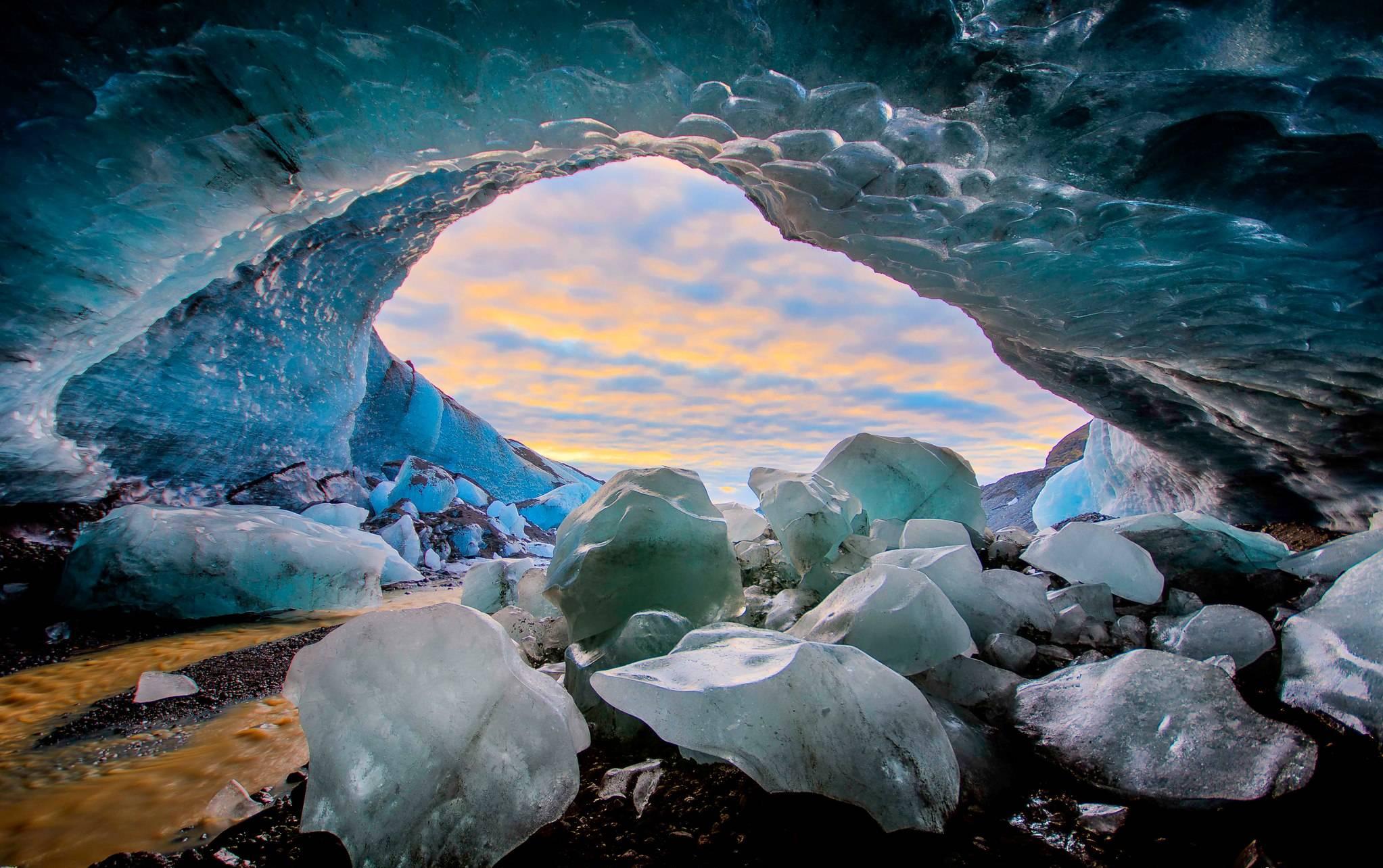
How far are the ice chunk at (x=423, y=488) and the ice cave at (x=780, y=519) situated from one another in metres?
4.42

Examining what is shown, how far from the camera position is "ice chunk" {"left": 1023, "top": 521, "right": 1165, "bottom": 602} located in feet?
4.95

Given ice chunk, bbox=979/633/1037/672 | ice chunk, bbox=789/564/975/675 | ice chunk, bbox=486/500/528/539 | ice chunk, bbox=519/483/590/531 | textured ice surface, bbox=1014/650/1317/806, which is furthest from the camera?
ice chunk, bbox=519/483/590/531

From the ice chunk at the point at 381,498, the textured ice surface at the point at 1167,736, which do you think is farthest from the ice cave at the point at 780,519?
the ice chunk at the point at 381,498

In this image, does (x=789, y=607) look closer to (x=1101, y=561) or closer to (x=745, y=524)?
(x=745, y=524)

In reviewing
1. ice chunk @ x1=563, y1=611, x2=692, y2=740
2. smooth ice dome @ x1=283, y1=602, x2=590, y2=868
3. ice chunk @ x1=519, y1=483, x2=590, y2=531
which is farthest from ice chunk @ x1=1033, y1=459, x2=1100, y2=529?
ice chunk @ x1=519, y1=483, x2=590, y2=531

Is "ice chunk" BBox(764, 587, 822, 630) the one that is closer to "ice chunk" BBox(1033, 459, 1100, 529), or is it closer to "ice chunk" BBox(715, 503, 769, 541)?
"ice chunk" BBox(715, 503, 769, 541)

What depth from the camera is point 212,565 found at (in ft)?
11.2

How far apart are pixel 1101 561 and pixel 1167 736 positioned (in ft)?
3.02

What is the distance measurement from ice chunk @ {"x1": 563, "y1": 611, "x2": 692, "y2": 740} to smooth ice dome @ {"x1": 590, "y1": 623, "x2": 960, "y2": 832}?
0.92ft

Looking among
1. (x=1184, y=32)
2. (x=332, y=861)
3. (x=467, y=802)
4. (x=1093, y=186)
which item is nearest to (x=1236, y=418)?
(x=1093, y=186)

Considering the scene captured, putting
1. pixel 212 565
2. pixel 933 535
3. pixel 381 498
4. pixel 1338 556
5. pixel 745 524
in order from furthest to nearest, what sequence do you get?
pixel 381 498 < pixel 212 565 < pixel 745 524 < pixel 933 535 < pixel 1338 556

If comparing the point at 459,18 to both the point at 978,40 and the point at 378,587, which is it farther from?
the point at 378,587

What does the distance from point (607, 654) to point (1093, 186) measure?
226 cm

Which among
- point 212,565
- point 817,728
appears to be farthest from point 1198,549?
point 212,565
